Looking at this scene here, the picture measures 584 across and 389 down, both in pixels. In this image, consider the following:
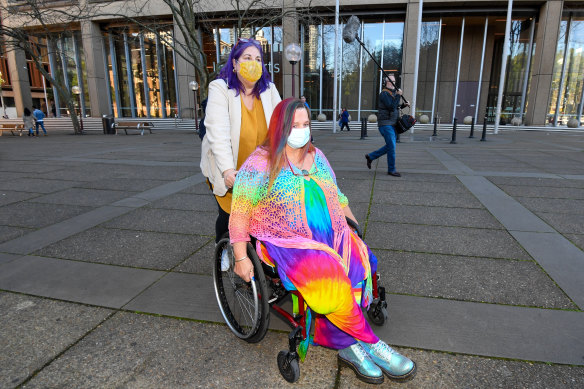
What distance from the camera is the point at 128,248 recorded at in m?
3.69

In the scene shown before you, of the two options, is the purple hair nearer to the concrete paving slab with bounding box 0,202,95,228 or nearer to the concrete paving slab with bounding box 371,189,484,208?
the concrete paving slab with bounding box 371,189,484,208

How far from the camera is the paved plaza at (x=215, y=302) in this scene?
2.01 metres

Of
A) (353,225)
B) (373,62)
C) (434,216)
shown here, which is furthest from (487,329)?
(373,62)

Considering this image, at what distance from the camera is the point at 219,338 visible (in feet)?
7.54

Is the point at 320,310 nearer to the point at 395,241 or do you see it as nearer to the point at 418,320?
the point at 418,320

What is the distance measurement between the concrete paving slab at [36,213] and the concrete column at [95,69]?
2608cm

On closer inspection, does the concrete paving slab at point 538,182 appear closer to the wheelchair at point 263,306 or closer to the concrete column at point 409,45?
the wheelchair at point 263,306

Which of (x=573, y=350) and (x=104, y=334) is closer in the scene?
(x=573, y=350)

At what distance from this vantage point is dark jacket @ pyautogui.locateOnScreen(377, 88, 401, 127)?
6.96 meters

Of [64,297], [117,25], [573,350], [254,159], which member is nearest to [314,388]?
[254,159]

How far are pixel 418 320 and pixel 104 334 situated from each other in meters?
2.06

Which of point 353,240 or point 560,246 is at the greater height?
point 353,240

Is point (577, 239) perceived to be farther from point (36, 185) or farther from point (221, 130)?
point (36, 185)

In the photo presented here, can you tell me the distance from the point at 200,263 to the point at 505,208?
4.11 metres
